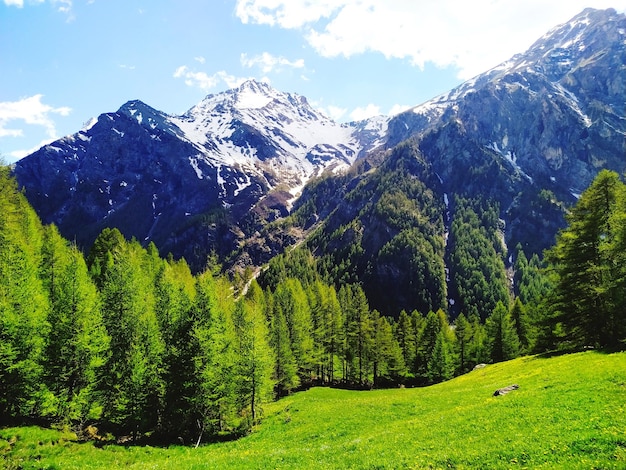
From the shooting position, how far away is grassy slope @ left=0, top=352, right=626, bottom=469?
14.8m

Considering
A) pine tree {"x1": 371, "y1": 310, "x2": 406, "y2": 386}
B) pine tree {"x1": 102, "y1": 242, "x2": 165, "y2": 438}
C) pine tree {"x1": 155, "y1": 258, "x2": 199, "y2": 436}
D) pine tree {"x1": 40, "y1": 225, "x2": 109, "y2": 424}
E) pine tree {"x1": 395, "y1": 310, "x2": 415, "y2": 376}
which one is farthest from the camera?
pine tree {"x1": 395, "y1": 310, "x2": 415, "y2": 376}

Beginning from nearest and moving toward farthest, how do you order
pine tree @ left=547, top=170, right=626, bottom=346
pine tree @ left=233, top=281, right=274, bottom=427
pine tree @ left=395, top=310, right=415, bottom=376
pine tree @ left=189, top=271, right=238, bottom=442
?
1. pine tree @ left=189, top=271, right=238, bottom=442
2. pine tree @ left=547, top=170, right=626, bottom=346
3. pine tree @ left=233, top=281, right=274, bottom=427
4. pine tree @ left=395, top=310, right=415, bottom=376

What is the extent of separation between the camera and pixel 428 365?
310 ft

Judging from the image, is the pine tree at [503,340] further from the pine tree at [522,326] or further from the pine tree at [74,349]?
the pine tree at [74,349]

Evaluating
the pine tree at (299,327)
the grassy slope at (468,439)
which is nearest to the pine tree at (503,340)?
the pine tree at (299,327)

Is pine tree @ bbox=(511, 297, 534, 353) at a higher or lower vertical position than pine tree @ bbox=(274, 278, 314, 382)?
lower

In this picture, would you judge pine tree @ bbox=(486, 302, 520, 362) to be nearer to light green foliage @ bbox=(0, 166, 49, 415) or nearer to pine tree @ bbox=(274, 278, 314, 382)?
pine tree @ bbox=(274, 278, 314, 382)

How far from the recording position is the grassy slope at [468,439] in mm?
14812

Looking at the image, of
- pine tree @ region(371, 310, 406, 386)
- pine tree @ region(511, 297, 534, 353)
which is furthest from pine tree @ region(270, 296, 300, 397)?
pine tree @ region(511, 297, 534, 353)

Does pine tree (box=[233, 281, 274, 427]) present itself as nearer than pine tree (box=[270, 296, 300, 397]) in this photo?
Yes

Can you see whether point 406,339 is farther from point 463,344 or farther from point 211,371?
point 211,371

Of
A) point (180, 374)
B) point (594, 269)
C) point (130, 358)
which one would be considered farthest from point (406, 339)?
point (130, 358)

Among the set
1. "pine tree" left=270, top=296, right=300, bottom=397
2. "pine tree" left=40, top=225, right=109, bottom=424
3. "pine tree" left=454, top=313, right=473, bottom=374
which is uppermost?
"pine tree" left=40, top=225, right=109, bottom=424

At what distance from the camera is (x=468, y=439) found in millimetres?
18312
